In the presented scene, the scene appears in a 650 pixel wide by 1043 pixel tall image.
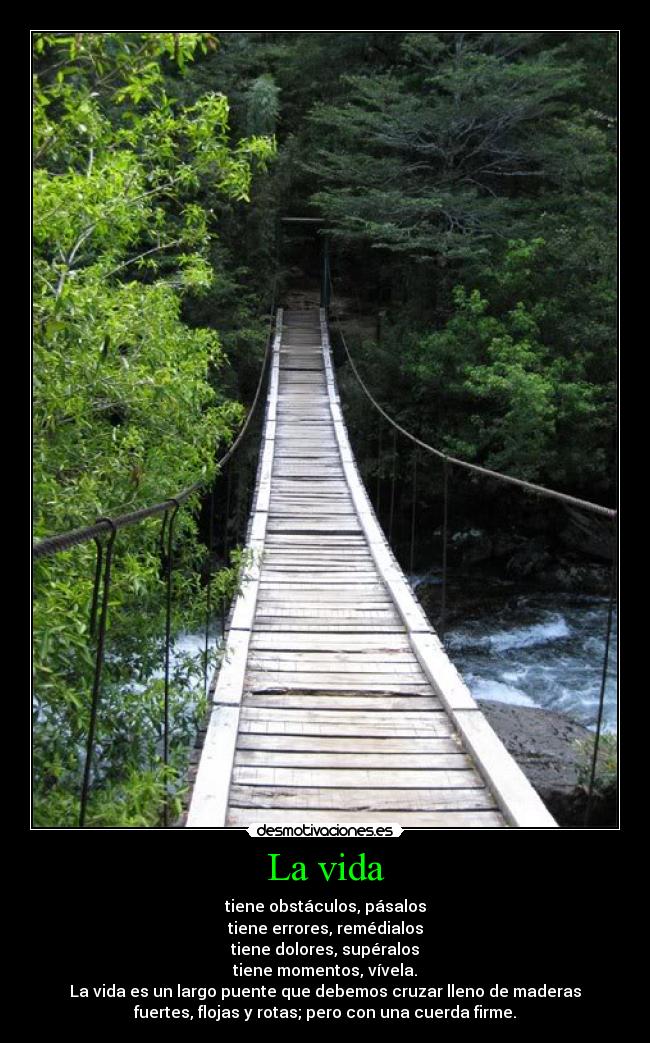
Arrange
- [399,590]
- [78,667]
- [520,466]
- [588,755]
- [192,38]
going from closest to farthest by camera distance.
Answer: [192,38], [78,667], [399,590], [588,755], [520,466]

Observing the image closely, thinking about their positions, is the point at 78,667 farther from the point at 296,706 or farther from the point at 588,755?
the point at 588,755

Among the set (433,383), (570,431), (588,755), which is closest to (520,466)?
(570,431)

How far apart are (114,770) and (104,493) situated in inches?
34.5

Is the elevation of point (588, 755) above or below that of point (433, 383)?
below

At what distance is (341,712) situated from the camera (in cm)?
242

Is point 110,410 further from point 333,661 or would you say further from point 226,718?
point 226,718

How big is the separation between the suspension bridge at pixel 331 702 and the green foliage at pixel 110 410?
10 centimetres

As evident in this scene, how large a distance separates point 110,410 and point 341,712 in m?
1.49

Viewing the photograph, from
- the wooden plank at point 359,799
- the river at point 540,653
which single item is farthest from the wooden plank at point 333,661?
the river at point 540,653

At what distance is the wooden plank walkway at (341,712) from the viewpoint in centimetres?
189

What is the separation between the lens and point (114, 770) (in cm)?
285

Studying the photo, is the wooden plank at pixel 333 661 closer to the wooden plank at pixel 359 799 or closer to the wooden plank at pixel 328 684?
the wooden plank at pixel 328 684

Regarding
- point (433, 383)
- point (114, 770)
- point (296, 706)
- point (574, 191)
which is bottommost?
point (114, 770)

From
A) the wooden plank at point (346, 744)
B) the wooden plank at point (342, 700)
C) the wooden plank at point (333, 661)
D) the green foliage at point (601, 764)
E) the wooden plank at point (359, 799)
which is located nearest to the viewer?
the wooden plank at point (359, 799)
